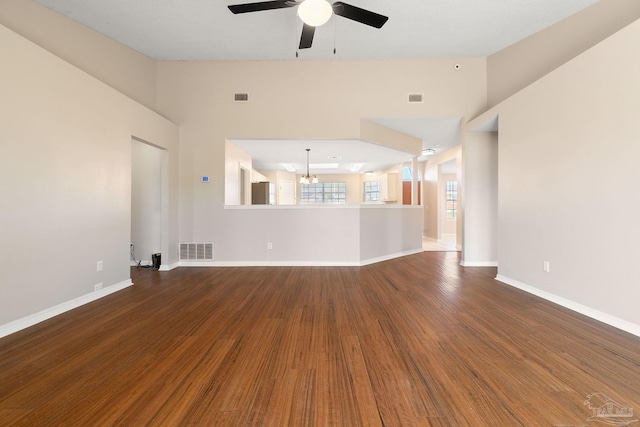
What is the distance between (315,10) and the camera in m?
2.43

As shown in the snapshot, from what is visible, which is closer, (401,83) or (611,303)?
(611,303)

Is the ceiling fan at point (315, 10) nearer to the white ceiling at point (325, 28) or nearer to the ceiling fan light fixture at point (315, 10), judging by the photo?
the ceiling fan light fixture at point (315, 10)

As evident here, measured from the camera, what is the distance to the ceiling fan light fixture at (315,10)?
94.9 inches

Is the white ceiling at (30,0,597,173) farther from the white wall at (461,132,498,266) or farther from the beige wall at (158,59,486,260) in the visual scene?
the white wall at (461,132,498,266)

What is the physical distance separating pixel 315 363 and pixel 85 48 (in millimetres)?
4710

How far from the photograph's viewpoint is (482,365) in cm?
174

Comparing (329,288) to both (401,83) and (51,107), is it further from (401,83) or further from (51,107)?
(401,83)

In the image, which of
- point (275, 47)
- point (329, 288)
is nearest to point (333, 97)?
point (275, 47)

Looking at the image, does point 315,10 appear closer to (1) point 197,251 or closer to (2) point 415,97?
(2) point 415,97

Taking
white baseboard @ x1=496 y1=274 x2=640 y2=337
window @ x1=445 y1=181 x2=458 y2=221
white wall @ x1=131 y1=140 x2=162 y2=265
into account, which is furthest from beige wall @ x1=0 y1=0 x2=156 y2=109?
window @ x1=445 y1=181 x2=458 y2=221

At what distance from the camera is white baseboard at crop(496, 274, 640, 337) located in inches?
88.1

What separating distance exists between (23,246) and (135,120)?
216 cm

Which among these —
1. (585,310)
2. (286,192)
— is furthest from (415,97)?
(286,192)

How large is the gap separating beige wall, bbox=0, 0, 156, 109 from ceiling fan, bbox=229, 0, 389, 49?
7.45ft
